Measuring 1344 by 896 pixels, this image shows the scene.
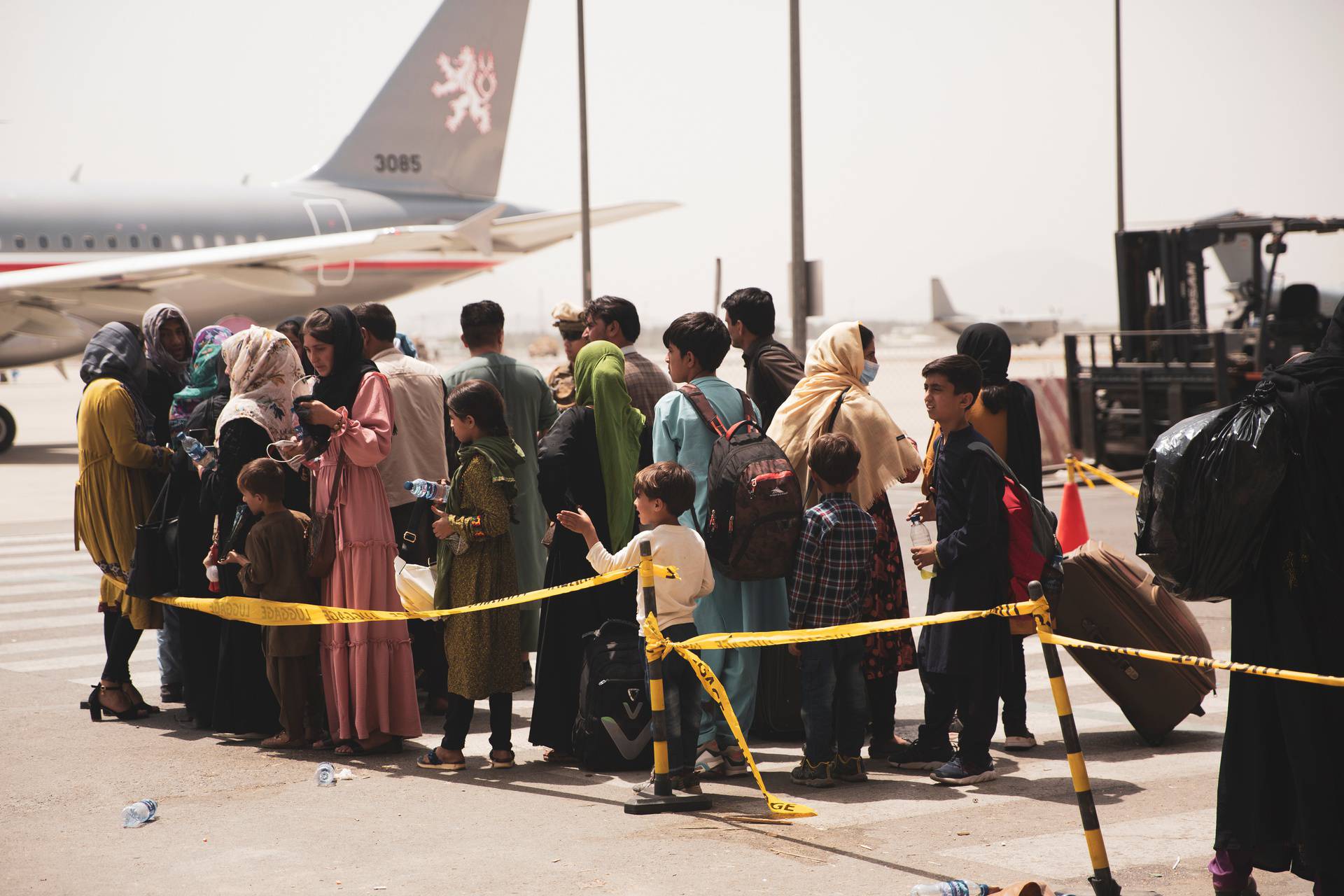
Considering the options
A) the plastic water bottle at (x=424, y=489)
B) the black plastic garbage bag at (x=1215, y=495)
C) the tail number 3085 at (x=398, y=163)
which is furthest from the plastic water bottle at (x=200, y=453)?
the tail number 3085 at (x=398, y=163)

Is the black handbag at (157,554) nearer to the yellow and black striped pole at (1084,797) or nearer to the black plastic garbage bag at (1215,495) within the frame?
the yellow and black striped pole at (1084,797)

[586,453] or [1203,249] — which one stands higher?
[1203,249]

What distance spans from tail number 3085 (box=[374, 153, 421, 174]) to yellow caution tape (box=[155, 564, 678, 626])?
28205mm

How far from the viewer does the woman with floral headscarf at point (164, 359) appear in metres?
7.38

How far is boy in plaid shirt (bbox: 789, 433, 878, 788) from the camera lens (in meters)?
5.67

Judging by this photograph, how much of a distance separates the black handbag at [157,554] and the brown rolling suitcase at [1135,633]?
4.18 m

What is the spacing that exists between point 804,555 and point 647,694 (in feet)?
3.03

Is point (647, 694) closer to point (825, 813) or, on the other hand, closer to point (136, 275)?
point (825, 813)

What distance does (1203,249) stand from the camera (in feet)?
60.0

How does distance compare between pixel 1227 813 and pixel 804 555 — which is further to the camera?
pixel 804 555

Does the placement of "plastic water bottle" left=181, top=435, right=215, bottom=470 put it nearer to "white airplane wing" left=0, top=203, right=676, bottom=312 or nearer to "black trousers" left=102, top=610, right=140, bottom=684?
"black trousers" left=102, top=610, right=140, bottom=684

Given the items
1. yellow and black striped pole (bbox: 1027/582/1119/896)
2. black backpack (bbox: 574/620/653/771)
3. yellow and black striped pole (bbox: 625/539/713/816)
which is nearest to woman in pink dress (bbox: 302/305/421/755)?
black backpack (bbox: 574/620/653/771)

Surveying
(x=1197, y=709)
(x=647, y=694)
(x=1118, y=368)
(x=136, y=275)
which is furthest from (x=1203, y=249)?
(x=136, y=275)

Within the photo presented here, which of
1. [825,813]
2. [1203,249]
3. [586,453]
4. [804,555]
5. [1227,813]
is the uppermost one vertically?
[1203,249]
